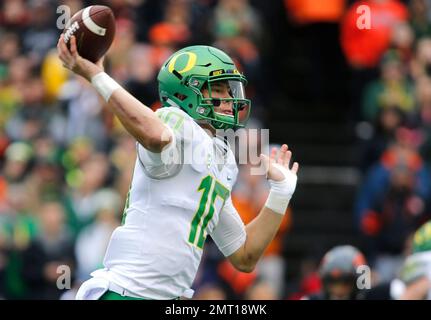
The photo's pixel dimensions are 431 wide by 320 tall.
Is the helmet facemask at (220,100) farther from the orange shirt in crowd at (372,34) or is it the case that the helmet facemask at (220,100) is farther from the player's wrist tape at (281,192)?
the orange shirt in crowd at (372,34)

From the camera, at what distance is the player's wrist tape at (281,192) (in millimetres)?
6508

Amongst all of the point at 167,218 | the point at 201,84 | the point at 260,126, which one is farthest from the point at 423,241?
the point at 260,126

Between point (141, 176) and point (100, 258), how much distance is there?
5.12 meters

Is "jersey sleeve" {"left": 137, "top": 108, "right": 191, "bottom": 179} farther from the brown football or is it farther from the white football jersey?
the brown football

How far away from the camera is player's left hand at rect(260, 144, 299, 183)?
6.51 metres

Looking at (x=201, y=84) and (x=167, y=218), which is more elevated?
(x=201, y=84)

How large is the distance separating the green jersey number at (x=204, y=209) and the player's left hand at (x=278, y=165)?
411mm

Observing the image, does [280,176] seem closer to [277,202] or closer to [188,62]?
[277,202]

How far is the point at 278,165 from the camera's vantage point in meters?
6.56

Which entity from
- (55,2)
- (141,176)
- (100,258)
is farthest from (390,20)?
(141,176)

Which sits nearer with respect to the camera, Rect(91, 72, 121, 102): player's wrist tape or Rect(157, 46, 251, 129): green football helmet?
Rect(91, 72, 121, 102): player's wrist tape

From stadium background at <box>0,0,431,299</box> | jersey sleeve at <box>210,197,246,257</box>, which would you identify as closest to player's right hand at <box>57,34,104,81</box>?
jersey sleeve at <box>210,197,246,257</box>

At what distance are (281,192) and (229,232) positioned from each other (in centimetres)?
37

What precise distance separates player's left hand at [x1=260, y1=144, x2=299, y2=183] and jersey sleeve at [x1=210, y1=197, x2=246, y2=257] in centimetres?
28
